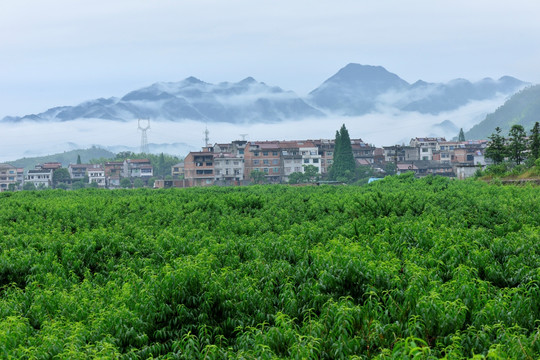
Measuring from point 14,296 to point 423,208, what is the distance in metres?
17.0

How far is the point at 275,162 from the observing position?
11350 centimetres

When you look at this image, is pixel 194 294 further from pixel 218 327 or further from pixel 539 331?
pixel 539 331

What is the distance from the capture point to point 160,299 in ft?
31.5

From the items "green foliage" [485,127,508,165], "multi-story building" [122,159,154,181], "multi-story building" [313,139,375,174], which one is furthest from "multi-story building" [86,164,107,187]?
"green foliage" [485,127,508,165]

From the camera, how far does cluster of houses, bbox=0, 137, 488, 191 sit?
4316 inches


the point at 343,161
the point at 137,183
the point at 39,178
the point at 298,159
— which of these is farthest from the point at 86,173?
the point at 343,161

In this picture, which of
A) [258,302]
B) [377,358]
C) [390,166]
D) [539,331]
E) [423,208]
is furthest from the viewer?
[390,166]

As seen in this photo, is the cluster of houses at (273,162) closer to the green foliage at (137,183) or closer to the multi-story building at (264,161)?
the multi-story building at (264,161)

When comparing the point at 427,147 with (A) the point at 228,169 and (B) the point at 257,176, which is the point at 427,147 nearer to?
(B) the point at 257,176

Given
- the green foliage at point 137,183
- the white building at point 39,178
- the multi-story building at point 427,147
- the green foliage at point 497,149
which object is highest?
the multi-story building at point 427,147

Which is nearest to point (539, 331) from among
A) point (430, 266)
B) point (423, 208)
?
point (430, 266)

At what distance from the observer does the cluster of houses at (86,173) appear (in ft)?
416

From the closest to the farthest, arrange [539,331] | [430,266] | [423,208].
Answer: [539,331] < [430,266] < [423,208]

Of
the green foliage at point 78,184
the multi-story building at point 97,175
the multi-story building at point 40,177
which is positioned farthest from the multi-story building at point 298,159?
the multi-story building at point 40,177
